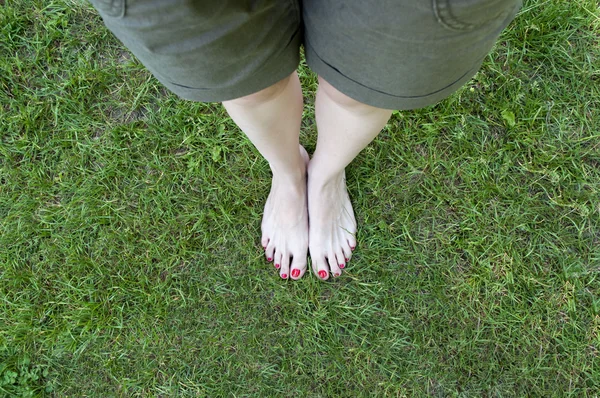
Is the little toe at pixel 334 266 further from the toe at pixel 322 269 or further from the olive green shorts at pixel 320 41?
the olive green shorts at pixel 320 41

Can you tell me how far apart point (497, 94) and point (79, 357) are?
6.62 ft

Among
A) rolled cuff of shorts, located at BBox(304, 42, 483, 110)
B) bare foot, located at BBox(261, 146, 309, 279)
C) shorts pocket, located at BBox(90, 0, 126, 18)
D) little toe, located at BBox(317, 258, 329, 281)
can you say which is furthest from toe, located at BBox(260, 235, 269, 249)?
shorts pocket, located at BBox(90, 0, 126, 18)

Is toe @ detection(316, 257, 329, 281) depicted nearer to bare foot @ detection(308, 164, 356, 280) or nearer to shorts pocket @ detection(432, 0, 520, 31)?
bare foot @ detection(308, 164, 356, 280)

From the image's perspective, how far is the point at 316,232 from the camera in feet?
5.43

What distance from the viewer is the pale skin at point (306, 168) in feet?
3.29

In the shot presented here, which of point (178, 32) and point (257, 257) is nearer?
point (178, 32)

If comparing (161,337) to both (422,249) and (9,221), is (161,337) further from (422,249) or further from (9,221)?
(422,249)

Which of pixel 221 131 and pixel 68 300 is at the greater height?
pixel 221 131

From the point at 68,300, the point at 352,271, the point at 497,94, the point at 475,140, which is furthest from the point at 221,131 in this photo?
the point at 497,94

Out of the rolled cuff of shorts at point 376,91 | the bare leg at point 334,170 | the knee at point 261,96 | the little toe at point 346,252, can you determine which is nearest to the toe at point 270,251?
the bare leg at point 334,170

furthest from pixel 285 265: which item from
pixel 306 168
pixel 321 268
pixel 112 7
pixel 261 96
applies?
Answer: pixel 112 7

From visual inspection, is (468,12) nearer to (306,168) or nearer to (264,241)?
(306,168)

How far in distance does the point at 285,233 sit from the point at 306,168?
269 mm

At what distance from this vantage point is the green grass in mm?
1627
